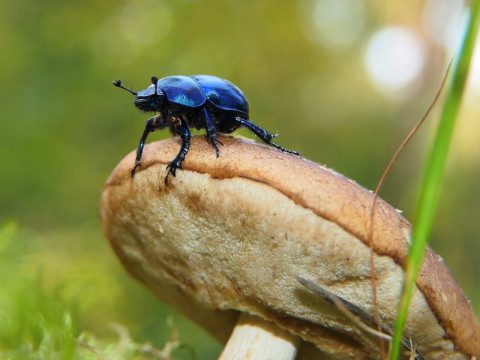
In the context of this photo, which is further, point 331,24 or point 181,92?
point 331,24

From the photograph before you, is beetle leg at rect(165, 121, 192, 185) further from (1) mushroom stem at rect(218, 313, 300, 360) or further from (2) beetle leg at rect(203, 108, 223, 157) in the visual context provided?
(1) mushroom stem at rect(218, 313, 300, 360)

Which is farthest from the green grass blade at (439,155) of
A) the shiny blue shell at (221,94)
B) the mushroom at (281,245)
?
the shiny blue shell at (221,94)

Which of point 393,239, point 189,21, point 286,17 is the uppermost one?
point 286,17

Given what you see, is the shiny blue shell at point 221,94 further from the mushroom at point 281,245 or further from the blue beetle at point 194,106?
the mushroom at point 281,245

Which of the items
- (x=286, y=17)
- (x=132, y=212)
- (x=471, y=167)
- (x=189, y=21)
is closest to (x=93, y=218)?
(x=189, y=21)

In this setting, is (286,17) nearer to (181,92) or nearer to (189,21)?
(189,21)

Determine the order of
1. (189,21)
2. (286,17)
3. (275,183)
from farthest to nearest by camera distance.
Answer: (286,17) → (189,21) → (275,183)

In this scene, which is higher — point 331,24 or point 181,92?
point 331,24
